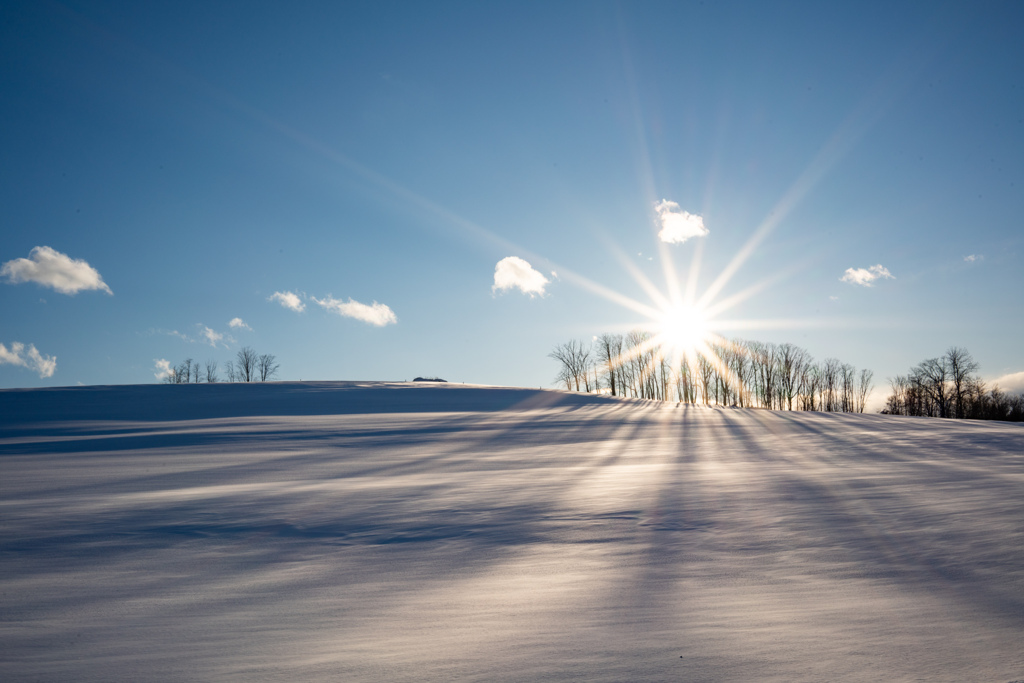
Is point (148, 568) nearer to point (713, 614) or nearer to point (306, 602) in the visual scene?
point (306, 602)

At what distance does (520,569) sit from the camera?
394 centimetres

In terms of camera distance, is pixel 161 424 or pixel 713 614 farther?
pixel 161 424

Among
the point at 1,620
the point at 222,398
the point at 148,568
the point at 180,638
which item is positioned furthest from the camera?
the point at 222,398

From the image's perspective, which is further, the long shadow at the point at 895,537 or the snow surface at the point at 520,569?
the long shadow at the point at 895,537

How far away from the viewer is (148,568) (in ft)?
13.4

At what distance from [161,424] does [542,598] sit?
1818cm

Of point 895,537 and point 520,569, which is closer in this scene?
point 520,569

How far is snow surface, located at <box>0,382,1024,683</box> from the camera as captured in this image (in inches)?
98.7

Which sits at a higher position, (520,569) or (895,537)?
(895,537)

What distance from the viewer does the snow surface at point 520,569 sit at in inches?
98.7

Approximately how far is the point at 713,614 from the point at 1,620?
4405mm

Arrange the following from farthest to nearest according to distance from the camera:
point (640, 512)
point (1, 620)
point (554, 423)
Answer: point (554, 423) → point (640, 512) → point (1, 620)

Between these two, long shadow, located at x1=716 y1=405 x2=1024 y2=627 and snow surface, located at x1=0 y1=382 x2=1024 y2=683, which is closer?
snow surface, located at x1=0 y1=382 x2=1024 y2=683

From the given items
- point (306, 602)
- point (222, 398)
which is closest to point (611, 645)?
point (306, 602)
